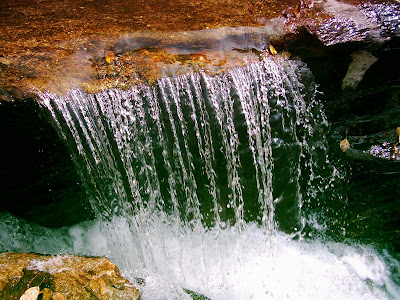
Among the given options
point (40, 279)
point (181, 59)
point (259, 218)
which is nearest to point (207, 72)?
point (181, 59)

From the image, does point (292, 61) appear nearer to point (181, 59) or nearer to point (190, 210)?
point (181, 59)

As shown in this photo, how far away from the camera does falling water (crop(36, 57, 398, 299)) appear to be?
329 cm

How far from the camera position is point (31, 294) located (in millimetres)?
2201

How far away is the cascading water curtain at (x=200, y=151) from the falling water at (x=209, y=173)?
Result: 12 mm

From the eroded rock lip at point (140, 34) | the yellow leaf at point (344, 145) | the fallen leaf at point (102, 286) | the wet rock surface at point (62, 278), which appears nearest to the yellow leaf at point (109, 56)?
the eroded rock lip at point (140, 34)

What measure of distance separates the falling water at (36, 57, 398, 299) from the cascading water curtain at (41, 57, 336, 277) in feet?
0.04

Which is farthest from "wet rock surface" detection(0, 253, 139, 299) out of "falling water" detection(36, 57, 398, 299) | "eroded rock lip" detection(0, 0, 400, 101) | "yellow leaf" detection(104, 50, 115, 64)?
"yellow leaf" detection(104, 50, 115, 64)

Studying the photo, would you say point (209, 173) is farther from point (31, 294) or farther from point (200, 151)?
point (31, 294)

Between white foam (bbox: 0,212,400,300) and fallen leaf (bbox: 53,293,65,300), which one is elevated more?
fallen leaf (bbox: 53,293,65,300)

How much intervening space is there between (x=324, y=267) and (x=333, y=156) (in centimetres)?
144

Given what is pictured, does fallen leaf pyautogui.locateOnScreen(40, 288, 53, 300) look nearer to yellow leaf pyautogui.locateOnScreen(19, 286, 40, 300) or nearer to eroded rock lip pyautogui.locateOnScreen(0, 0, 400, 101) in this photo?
yellow leaf pyautogui.locateOnScreen(19, 286, 40, 300)

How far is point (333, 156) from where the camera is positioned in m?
3.85

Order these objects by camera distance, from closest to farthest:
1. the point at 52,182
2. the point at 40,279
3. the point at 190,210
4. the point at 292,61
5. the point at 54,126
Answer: the point at 40,279 → the point at 54,126 → the point at 292,61 → the point at 52,182 → the point at 190,210

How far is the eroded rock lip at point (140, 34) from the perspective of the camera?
10.3 ft
